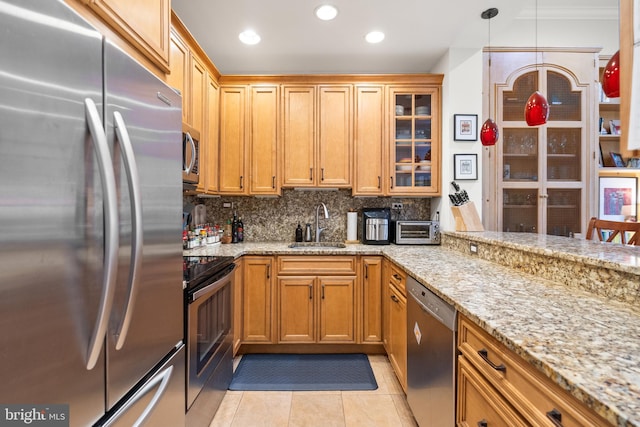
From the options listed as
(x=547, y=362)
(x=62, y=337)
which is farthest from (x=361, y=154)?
(x=62, y=337)

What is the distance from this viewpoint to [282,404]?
1963 millimetres

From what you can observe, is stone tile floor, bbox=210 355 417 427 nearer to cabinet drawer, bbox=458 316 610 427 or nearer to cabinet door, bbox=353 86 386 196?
cabinet drawer, bbox=458 316 610 427

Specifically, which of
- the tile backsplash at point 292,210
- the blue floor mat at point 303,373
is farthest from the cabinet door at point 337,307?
the tile backsplash at point 292,210

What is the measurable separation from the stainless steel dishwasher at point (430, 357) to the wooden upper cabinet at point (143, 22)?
5.17 ft

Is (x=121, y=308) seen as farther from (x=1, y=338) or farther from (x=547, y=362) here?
(x=547, y=362)

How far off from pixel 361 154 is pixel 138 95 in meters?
2.25

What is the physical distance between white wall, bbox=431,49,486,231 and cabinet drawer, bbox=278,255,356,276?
102 centimetres

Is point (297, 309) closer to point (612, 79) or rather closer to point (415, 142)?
point (415, 142)

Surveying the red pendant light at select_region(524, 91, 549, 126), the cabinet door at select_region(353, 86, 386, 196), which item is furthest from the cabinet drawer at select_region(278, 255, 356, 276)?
the red pendant light at select_region(524, 91, 549, 126)

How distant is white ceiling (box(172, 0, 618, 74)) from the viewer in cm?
215

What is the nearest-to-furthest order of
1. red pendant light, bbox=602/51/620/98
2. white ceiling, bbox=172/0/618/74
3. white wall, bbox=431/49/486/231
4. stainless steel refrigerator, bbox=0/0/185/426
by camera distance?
stainless steel refrigerator, bbox=0/0/185/426 < red pendant light, bbox=602/51/620/98 < white ceiling, bbox=172/0/618/74 < white wall, bbox=431/49/486/231

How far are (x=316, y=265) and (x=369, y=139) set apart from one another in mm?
1332

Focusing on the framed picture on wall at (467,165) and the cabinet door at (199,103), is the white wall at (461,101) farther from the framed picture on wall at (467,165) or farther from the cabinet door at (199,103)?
the cabinet door at (199,103)

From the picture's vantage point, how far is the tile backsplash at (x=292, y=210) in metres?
3.25
